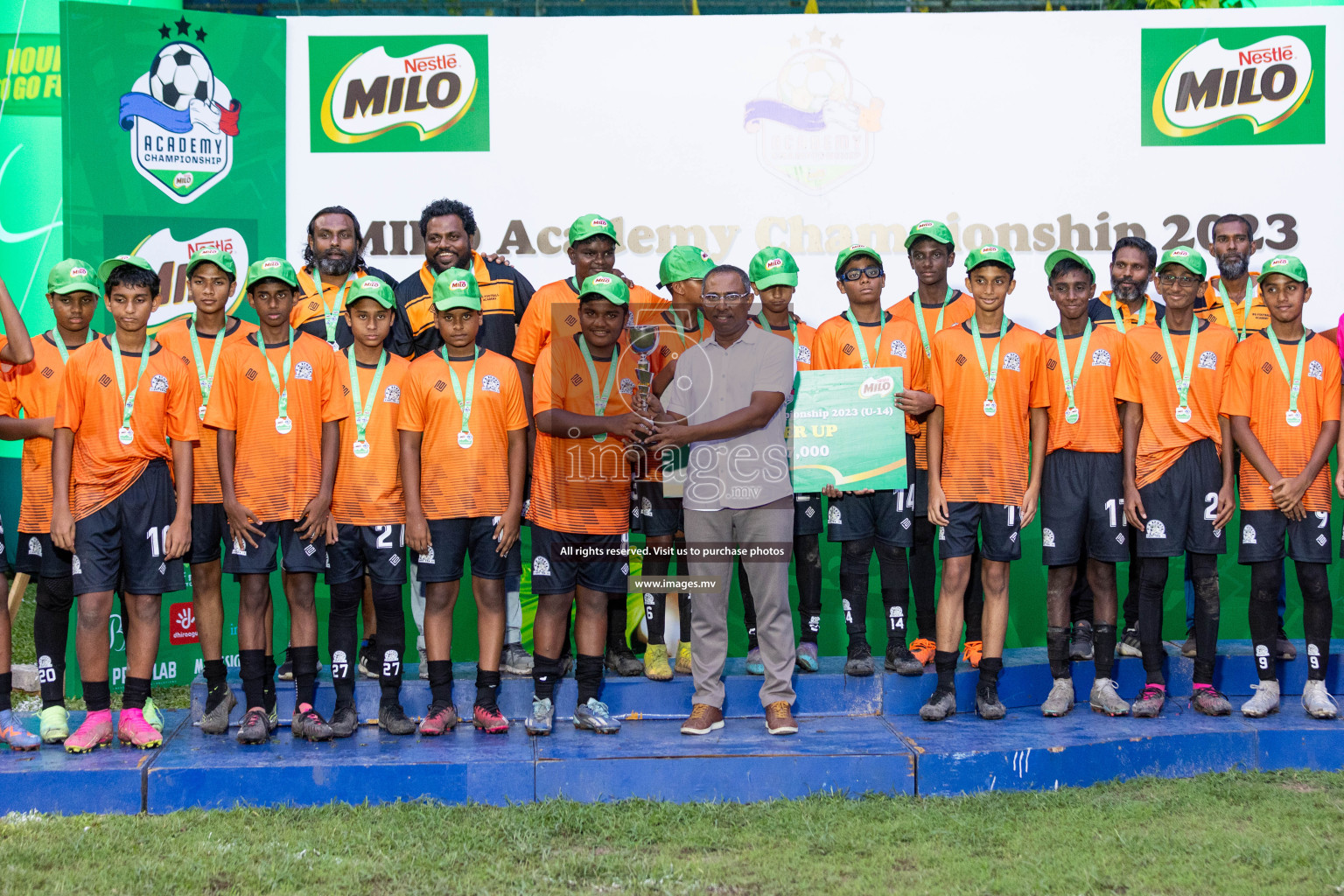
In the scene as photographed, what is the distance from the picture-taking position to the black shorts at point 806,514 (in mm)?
5254

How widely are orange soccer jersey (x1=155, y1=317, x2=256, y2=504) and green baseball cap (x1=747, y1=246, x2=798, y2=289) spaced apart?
2.17m

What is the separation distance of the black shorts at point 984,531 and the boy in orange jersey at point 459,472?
1.82 meters

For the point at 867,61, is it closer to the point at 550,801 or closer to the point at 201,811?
the point at 550,801

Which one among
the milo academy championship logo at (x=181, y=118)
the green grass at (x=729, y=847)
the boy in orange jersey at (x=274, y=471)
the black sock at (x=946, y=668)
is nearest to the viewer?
the green grass at (x=729, y=847)

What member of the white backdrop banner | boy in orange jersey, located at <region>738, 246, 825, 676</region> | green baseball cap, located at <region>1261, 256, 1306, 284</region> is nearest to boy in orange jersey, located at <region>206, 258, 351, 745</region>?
the white backdrop banner

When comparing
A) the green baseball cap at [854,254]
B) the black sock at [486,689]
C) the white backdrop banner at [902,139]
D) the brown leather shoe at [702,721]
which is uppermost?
the white backdrop banner at [902,139]

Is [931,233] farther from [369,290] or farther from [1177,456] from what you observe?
[369,290]

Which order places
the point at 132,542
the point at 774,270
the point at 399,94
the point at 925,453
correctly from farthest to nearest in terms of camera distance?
the point at 399,94
the point at 925,453
the point at 774,270
the point at 132,542

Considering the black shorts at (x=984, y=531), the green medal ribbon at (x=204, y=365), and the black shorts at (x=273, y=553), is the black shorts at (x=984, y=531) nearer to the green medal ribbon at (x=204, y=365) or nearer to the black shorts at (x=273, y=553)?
the black shorts at (x=273, y=553)

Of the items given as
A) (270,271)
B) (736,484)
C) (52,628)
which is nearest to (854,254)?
(736,484)

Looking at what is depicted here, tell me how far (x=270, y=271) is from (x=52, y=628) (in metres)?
1.76

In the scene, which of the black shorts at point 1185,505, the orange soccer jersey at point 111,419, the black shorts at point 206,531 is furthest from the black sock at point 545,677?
the black shorts at point 1185,505

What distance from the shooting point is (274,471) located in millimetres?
4633

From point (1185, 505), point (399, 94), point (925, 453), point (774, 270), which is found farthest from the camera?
point (399, 94)
